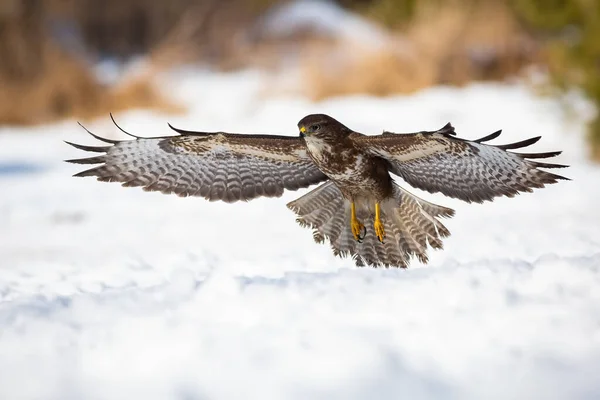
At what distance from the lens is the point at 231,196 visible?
16.5 ft

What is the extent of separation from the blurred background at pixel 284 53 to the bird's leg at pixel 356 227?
891 centimetres

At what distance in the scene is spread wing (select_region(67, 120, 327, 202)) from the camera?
4.77 m

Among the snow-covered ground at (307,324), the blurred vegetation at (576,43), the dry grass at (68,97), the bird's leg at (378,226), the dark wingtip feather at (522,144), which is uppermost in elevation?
the dry grass at (68,97)

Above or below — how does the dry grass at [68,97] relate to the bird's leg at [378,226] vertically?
above

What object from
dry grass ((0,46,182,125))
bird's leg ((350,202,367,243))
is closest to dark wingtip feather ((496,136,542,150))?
bird's leg ((350,202,367,243))

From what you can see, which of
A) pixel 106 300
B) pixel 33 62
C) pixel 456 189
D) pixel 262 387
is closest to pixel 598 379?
pixel 262 387

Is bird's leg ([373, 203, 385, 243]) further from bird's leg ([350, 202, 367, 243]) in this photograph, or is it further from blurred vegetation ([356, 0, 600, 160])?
blurred vegetation ([356, 0, 600, 160])

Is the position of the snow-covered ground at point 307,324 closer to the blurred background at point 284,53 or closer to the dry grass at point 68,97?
the blurred background at point 284,53

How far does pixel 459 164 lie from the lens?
454cm

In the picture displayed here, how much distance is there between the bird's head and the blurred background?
9.20m

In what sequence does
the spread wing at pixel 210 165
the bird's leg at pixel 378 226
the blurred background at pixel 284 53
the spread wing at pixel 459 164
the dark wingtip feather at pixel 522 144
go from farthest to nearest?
the blurred background at pixel 284 53, the bird's leg at pixel 378 226, the spread wing at pixel 210 165, the spread wing at pixel 459 164, the dark wingtip feather at pixel 522 144

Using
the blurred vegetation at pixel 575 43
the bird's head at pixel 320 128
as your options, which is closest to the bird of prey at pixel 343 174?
the bird's head at pixel 320 128

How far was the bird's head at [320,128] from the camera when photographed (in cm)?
455

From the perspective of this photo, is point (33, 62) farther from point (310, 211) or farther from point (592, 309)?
point (592, 309)
